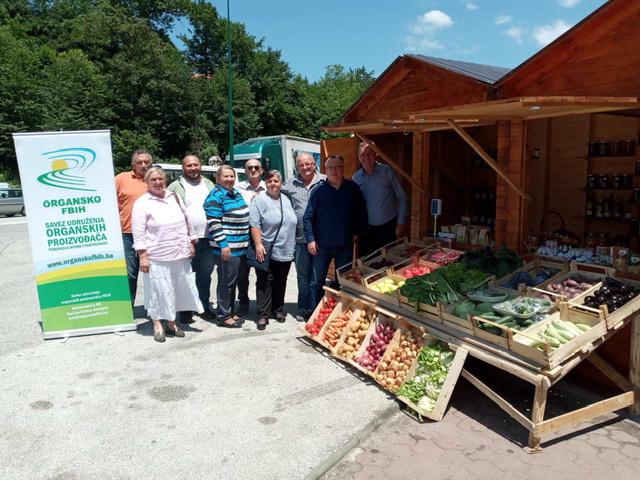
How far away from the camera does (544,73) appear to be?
4.78 meters

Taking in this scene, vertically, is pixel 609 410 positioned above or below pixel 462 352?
below

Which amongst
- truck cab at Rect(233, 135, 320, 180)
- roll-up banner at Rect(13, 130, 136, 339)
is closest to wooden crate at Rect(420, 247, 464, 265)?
roll-up banner at Rect(13, 130, 136, 339)

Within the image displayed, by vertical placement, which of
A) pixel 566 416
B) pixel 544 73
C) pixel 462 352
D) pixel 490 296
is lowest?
pixel 566 416

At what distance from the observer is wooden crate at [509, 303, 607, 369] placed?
3119 millimetres

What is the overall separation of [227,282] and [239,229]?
60cm

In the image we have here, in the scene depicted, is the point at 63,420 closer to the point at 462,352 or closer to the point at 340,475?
the point at 340,475

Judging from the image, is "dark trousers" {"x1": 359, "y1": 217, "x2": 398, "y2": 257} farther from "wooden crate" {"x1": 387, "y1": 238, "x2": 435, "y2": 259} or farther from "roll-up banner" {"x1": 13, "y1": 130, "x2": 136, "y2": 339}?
"roll-up banner" {"x1": 13, "y1": 130, "x2": 136, "y2": 339}

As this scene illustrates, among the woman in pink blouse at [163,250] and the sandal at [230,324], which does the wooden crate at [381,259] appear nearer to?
the sandal at [230,324]

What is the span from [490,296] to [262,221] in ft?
8.21

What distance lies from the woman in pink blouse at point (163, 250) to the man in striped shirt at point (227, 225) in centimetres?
27

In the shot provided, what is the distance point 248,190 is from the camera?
591 centimetres

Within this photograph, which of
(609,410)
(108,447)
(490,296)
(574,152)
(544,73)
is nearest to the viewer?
(108,447)

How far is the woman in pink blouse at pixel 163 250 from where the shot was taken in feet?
16.0

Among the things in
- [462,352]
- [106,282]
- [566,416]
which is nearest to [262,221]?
[106,282]
